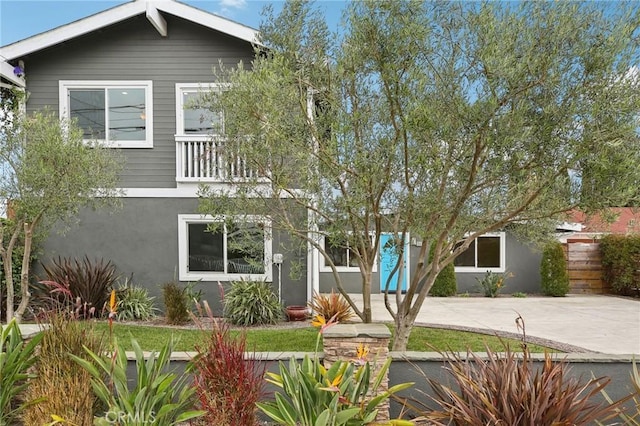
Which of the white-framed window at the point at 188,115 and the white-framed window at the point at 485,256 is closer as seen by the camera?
the white-framed window at the point at 188,115

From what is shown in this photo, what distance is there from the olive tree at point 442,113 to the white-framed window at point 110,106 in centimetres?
→ 569

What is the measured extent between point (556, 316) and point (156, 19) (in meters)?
11.2

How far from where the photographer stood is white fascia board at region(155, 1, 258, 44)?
30.3ft

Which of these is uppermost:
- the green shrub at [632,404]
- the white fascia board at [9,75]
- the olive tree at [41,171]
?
the white fascia board at [9,75]

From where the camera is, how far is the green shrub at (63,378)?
3.47 m

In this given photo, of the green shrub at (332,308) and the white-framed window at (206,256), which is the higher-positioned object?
the white-framed window at (206,256)

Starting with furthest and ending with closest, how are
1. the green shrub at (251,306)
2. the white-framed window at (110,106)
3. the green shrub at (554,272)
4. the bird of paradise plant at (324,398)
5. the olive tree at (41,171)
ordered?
the green shrub at (554,272)
the white-framed window at (110,106)
the green shrub at (251,306)
the olive tree at (41,171)
the bird of paradise plant at (324,398)

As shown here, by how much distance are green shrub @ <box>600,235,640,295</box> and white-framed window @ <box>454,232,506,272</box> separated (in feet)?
10.6

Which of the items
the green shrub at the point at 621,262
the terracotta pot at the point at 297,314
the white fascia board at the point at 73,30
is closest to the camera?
the terracotta pot at the point at 297,314

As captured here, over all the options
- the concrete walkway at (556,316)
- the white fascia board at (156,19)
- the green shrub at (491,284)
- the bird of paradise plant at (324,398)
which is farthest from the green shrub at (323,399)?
the green shrub at (491,284)

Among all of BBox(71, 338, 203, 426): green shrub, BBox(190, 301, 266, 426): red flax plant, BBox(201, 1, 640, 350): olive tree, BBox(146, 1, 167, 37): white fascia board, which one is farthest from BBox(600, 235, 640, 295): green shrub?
BBox(146, 1, 167, 37): white fascia board

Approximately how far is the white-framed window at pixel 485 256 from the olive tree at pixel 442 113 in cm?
977

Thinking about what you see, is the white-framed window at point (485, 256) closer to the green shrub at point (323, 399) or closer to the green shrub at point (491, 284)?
the green shrub at point (491, 284)

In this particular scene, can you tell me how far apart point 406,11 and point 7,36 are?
9.90m
